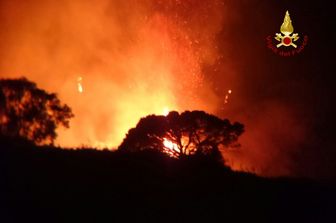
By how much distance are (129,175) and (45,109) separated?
1505 cm

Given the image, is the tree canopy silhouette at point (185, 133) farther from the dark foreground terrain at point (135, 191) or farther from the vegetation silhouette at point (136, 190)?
the dark foreground terrain at point (135, 191)

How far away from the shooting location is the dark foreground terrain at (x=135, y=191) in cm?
1310

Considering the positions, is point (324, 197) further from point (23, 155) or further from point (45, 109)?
point (45, 109)

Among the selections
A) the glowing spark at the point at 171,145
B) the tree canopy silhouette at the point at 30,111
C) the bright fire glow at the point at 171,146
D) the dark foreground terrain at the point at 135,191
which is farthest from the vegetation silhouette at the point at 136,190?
the glowing spark at the point at 171,145

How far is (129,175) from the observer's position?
53.7 ft

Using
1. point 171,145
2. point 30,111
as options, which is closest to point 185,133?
point 171,145

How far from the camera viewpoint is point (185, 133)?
49.2 m

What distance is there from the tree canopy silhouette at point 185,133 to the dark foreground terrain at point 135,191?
27.2 meters

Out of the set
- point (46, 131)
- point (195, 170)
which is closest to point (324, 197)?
point (195, 170)

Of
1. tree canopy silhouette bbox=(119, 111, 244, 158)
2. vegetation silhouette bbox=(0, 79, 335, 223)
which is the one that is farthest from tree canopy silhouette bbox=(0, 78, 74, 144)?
tree canopy silhouette bbox=(119, 111, 244, 158)

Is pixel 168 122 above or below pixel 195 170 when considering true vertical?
above

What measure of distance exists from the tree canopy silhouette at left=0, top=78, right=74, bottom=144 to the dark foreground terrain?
9.46m

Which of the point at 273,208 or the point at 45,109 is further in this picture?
the point at 45,109

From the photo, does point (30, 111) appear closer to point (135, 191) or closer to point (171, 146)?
point (135, 191)
